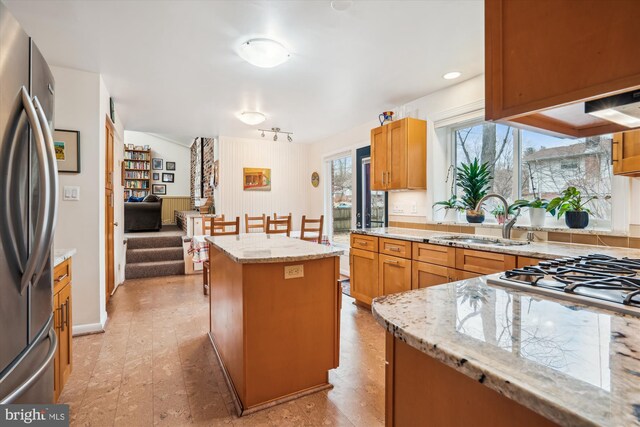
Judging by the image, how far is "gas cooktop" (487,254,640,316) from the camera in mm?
813

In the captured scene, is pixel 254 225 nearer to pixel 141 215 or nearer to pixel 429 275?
pixel 429 275

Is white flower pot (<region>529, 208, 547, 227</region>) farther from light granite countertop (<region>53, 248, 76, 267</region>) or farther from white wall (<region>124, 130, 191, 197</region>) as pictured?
white wall (<region>124, 130, 191, 197</region>)

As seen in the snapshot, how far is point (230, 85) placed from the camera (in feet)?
10.9

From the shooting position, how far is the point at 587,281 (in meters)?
0.97

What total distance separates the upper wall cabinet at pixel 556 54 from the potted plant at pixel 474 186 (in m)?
2.02

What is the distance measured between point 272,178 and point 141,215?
3.08 meters

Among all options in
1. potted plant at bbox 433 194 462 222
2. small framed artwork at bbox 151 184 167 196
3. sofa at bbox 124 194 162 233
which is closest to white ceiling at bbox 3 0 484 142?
potted plant at bbox 433 194 462 222

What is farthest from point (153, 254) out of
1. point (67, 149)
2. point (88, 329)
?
point (67, 149)

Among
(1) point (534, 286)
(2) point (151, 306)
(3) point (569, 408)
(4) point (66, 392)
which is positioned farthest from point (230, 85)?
(3) point (569, 408)

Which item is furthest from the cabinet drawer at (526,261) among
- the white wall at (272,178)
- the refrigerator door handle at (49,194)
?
the white wall at (272,178)

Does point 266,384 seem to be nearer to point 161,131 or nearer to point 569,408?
point 569,408

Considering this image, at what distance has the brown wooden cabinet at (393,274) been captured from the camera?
2.91 metres

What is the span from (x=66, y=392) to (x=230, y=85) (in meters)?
2.86

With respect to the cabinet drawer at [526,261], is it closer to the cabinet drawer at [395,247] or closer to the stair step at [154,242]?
the cabinet drawer at [395,247]
